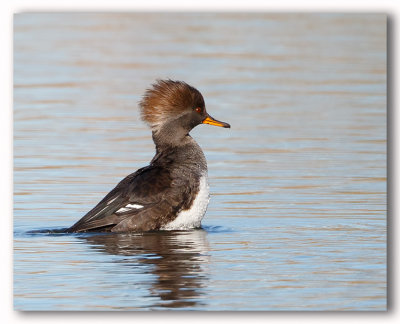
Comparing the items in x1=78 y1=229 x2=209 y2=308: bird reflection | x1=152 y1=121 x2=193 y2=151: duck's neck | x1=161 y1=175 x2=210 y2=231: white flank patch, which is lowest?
x1=78 y1=229 x2=209 y2=308: bird reflection

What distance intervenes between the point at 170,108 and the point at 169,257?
68.3 inches

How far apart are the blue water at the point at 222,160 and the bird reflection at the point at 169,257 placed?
0.06 ft

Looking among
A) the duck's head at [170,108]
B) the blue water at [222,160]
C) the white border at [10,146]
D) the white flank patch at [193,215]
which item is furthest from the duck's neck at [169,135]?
the white border at [10,146]

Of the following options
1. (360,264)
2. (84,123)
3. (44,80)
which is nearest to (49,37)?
(44,80)

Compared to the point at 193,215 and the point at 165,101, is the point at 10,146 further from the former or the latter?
the point at 165,101

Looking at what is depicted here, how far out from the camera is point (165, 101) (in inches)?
395

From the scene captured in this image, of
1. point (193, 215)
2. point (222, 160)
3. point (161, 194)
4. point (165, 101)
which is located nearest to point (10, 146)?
point (161, 194)

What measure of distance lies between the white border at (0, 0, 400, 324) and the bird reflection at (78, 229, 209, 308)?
35 cm

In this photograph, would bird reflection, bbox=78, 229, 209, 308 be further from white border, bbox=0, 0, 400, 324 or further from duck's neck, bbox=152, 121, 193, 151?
duck's neck, bbox=152, 121, 193, 151

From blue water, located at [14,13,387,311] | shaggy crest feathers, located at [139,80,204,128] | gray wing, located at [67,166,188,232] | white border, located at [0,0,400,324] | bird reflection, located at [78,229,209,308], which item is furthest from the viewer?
shaggy crest feathers, located at [139,80,204,128]

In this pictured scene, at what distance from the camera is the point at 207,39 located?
17688 mm

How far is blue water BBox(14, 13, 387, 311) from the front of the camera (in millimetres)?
8094

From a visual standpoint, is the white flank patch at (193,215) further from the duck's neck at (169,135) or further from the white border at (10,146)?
the white border at (10,146)

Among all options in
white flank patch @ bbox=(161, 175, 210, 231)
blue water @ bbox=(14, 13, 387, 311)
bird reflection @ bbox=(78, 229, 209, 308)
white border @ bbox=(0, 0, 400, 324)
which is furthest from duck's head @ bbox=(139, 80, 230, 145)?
white border @ bbox=(0, 0, 400, 324)
